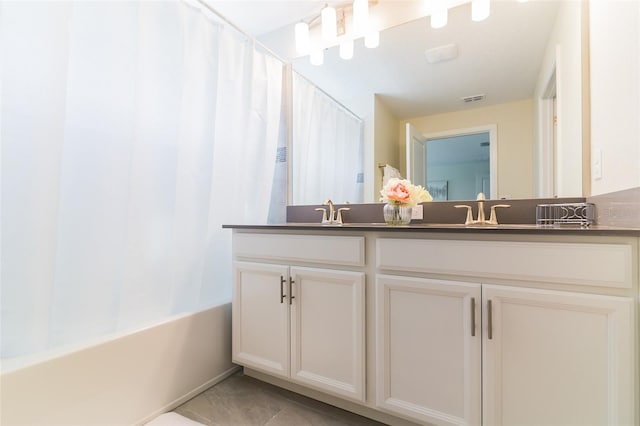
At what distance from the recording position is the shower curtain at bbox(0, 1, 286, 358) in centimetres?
97

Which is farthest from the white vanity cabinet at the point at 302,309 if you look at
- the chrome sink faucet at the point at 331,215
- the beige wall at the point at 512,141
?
the beige wall at the point at 512,141

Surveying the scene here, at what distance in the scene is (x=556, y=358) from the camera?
880 mm

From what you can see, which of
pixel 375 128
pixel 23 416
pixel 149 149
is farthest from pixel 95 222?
pixel 375 128

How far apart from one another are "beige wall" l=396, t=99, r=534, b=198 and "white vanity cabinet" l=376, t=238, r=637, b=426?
658 mm

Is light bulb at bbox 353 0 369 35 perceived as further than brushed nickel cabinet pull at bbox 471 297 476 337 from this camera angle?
Yes

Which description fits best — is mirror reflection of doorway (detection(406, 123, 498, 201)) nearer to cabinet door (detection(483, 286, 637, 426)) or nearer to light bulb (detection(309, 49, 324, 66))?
cabinet door (detection(483, 286, 637, 426))

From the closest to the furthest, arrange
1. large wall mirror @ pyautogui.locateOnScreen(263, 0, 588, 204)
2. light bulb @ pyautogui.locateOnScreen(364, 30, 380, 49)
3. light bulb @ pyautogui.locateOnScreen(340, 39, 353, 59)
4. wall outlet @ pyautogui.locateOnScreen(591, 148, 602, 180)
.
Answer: wall outlet @ pyautogui.locateOnScreen(591, 148, 602, 180) < large wall mirror @ pyautogui.locateOnScreen(263, 0, 588, 204) < light bulb @ pyautogui.locateOnScreen(364, 30, 380, 49) < light bulb @ pyautogui.locateOnScreen(340, 39, 353, 59)

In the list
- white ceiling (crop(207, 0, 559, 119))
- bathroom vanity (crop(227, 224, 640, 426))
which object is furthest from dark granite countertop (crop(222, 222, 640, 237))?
white ceiling (crop(207, 0, 559, 119))

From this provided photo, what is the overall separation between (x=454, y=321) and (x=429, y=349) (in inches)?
5.7

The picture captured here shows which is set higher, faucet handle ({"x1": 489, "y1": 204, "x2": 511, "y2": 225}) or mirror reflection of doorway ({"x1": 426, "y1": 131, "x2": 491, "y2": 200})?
mirror reflection of doorway ({"x1": 426, "y1": 131, "x2": 491, "y2": 200})

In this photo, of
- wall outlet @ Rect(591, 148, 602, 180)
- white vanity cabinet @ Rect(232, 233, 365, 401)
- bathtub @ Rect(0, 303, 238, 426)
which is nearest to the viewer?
bathtub @ Rect(0, 303, 238, 426)

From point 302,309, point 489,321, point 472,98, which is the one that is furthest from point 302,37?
point 489,321

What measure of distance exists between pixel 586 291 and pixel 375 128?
4.33 ft

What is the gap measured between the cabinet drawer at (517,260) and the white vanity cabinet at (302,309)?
0.19 meters
